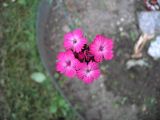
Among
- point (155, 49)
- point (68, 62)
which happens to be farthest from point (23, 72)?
point (68, 62)

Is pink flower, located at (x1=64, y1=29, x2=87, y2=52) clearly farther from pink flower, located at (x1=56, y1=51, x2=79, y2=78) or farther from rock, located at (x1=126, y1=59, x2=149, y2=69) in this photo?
rock, located at (x1=126, y1=59, x2=149, y2=69)

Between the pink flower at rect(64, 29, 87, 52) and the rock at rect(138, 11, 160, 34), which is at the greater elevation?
the rock at rect(138, 11, 160, 34)

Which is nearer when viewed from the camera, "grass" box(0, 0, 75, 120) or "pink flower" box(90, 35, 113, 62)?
"pink flower" box(90, 35, 113, 62)

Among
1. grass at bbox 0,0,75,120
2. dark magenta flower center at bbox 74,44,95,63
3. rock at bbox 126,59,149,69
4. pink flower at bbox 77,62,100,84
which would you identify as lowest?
pink flower at bbox 77,62,100,84

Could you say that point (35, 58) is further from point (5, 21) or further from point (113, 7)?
point (113, 7)

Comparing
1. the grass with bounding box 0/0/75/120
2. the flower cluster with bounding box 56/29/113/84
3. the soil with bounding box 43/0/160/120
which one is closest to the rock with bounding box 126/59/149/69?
the soil with bounding box 43/0/160/120

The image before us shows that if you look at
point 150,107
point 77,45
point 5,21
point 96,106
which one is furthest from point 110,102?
point 77,45
